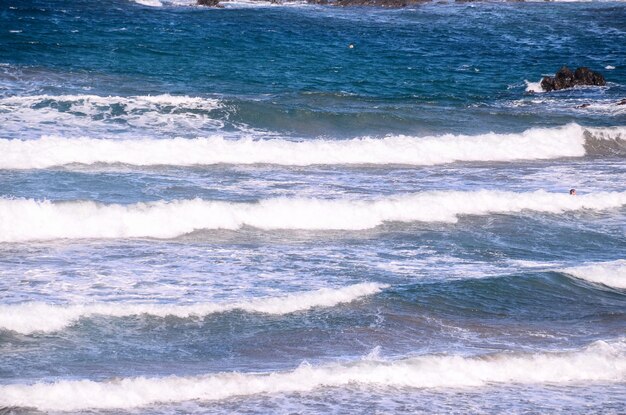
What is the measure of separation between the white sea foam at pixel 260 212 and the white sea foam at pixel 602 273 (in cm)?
299

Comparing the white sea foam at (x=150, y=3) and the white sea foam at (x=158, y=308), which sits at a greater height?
the white sea foam at (x=150, y=3)

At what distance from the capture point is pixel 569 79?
93.0 ft

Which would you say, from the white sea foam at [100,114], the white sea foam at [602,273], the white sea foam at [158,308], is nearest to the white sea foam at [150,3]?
the white sea foam at [100,114]

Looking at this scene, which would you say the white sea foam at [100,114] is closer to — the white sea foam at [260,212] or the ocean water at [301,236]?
the ocean water at [301,236]

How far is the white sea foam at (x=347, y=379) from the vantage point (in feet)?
26.8

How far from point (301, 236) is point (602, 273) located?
4203mm

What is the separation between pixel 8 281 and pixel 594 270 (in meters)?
7.09

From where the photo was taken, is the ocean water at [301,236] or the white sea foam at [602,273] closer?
the ocean water at [301,236]

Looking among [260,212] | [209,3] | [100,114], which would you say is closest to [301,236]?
[260,212]

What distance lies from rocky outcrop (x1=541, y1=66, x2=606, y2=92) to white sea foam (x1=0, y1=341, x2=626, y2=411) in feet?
61.9

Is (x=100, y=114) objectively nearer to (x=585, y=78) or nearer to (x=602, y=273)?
(x=602, y=273)

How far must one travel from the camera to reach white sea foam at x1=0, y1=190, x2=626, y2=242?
13.7 meters

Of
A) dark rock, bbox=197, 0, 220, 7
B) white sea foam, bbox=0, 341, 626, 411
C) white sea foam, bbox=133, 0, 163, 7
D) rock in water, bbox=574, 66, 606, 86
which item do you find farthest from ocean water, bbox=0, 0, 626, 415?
dark rock, bbox=197, 0, 220, 7

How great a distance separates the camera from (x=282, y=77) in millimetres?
27500
